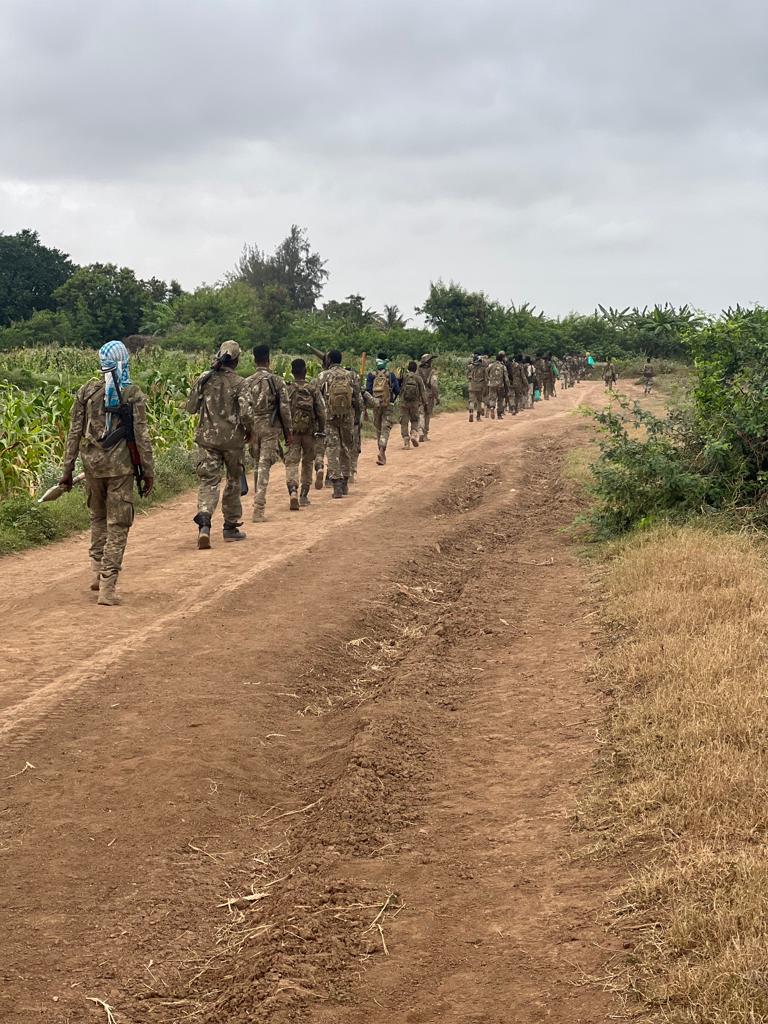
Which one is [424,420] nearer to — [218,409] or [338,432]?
[338,432]

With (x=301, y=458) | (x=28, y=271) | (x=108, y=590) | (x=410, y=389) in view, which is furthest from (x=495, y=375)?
(x=28, y=271)

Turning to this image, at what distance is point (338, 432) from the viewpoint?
53.0ft

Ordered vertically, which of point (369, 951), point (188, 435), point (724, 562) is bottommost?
point (369, 951)

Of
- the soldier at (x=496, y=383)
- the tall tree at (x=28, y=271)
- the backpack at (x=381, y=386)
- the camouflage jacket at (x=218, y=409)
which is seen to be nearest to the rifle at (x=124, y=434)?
the camouflage jacket at (x=218, y=409)

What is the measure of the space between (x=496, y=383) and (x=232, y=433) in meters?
20.6

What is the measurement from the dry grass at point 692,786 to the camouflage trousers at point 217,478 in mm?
4669

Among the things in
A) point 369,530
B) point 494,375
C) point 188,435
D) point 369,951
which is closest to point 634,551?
point 369,530

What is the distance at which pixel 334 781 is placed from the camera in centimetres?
604

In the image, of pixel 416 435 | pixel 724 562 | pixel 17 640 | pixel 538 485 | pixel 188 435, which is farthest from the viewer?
pixel 416 435

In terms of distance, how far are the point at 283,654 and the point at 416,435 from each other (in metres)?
18.0

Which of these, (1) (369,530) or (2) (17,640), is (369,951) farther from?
(1) (369,530)

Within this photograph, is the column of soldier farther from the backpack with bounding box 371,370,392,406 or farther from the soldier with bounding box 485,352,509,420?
the soldier with bounding box 485,352,509,420

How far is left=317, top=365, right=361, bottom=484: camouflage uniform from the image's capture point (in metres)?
16.1

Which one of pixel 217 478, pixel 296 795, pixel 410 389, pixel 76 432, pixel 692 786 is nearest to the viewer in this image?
pixel 692 786
